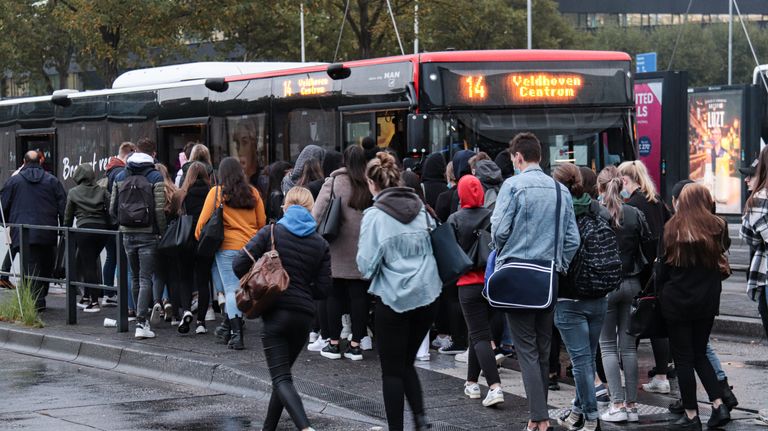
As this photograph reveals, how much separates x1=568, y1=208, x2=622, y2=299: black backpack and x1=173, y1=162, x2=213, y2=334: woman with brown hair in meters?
4.92

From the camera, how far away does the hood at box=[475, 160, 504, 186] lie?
33.0 ft

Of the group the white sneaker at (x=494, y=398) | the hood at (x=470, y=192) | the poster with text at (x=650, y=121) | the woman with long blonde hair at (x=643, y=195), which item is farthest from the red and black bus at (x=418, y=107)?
the poster with text at (x=650, y=121)

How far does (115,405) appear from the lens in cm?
917

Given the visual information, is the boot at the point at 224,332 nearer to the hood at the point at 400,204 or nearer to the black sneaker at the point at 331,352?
the black sneaker at the point at 331,352

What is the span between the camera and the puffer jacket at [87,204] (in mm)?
13133

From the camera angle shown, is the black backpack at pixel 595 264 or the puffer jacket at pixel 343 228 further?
the puffer jacket at pixel 343 228

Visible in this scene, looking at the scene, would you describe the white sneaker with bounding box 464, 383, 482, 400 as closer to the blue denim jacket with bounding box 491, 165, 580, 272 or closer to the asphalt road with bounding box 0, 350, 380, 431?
the asphalt road with bounding box 0, 350, 380, 431

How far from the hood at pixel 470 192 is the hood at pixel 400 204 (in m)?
1.82

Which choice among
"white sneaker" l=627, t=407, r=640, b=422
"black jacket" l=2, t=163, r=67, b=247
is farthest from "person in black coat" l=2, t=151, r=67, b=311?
"white sneaker" l=627, t=407, r=640, b=422

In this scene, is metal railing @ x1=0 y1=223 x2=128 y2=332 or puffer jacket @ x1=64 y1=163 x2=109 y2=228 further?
puffer jacket @ x1=64 y1=163 x2=109 y2=228

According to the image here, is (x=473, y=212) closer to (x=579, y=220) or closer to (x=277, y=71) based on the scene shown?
(x=579, y=220)

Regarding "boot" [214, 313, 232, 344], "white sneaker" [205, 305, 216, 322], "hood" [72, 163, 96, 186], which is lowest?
"white sneaker" [205, 305, 216, 322]

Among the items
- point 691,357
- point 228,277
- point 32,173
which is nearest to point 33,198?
point 32,173

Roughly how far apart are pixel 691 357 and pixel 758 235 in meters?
0.93
